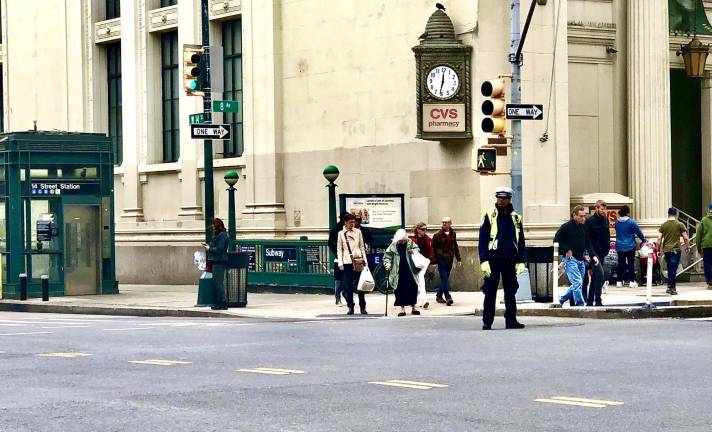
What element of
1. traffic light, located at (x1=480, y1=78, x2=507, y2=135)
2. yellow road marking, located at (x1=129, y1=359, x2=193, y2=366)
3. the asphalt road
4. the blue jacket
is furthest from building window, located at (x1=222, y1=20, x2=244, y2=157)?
yellow road marking, located at (x1=129, y1=359, x2=193, y2=366)

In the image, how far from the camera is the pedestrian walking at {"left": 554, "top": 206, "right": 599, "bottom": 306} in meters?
22.4

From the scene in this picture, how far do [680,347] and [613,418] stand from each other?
5499mm

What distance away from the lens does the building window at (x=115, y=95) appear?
4100 cm

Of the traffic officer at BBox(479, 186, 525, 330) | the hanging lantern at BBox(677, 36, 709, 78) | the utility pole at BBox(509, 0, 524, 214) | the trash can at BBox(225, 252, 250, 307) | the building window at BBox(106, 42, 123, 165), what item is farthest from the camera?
the building window at BBox(106, 42, 123, 165)

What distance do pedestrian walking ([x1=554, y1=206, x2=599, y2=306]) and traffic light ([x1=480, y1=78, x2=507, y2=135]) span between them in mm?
1848

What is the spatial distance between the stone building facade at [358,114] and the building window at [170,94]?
51 millimetres

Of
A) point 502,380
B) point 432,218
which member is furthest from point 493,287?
point 432,218

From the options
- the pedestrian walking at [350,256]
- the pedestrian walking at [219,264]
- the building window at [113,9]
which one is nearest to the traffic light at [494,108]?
the pedestrian walking at [350,256]

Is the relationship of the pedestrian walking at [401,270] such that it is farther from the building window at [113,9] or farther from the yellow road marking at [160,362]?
the building window at [113,9]

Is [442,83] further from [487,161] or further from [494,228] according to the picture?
[494,228]

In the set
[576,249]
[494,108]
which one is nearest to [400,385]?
[576,249]

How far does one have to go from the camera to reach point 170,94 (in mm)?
39188

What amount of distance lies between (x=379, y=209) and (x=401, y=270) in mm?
5986

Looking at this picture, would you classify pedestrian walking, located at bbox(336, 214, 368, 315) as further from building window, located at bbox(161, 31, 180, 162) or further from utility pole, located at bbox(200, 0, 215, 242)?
building window, located at bbox(161, 31, 180, 162)
